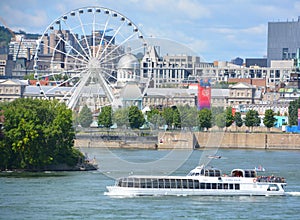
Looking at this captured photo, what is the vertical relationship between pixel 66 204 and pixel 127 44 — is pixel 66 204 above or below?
below

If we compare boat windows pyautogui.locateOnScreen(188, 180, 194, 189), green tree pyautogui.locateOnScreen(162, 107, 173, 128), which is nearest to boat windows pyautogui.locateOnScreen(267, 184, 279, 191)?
boat windows pyautogui.locateOnScreen(188, 180, 194, 189)

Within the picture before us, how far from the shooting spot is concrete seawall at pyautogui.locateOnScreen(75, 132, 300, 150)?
9350cm

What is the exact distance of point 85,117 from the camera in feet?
328

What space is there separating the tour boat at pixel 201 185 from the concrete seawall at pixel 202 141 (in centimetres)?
3466

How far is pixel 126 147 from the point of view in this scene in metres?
95.1

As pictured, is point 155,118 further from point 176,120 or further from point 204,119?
point 204,119

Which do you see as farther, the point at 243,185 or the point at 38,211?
the point at 243,185

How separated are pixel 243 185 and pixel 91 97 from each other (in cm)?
4693

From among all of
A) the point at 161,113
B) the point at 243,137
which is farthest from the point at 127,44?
the point at 161,113

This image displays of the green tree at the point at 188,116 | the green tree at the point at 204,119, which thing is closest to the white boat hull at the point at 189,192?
the green tree at the point at 188,116

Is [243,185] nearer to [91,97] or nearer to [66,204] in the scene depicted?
[66,204]

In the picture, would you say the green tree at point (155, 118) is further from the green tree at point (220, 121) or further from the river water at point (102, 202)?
the river water at point (102, 202)

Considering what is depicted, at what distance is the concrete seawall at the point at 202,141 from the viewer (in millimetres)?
93500

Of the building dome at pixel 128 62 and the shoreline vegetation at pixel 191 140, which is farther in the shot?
the building dome at pixel 128 62
